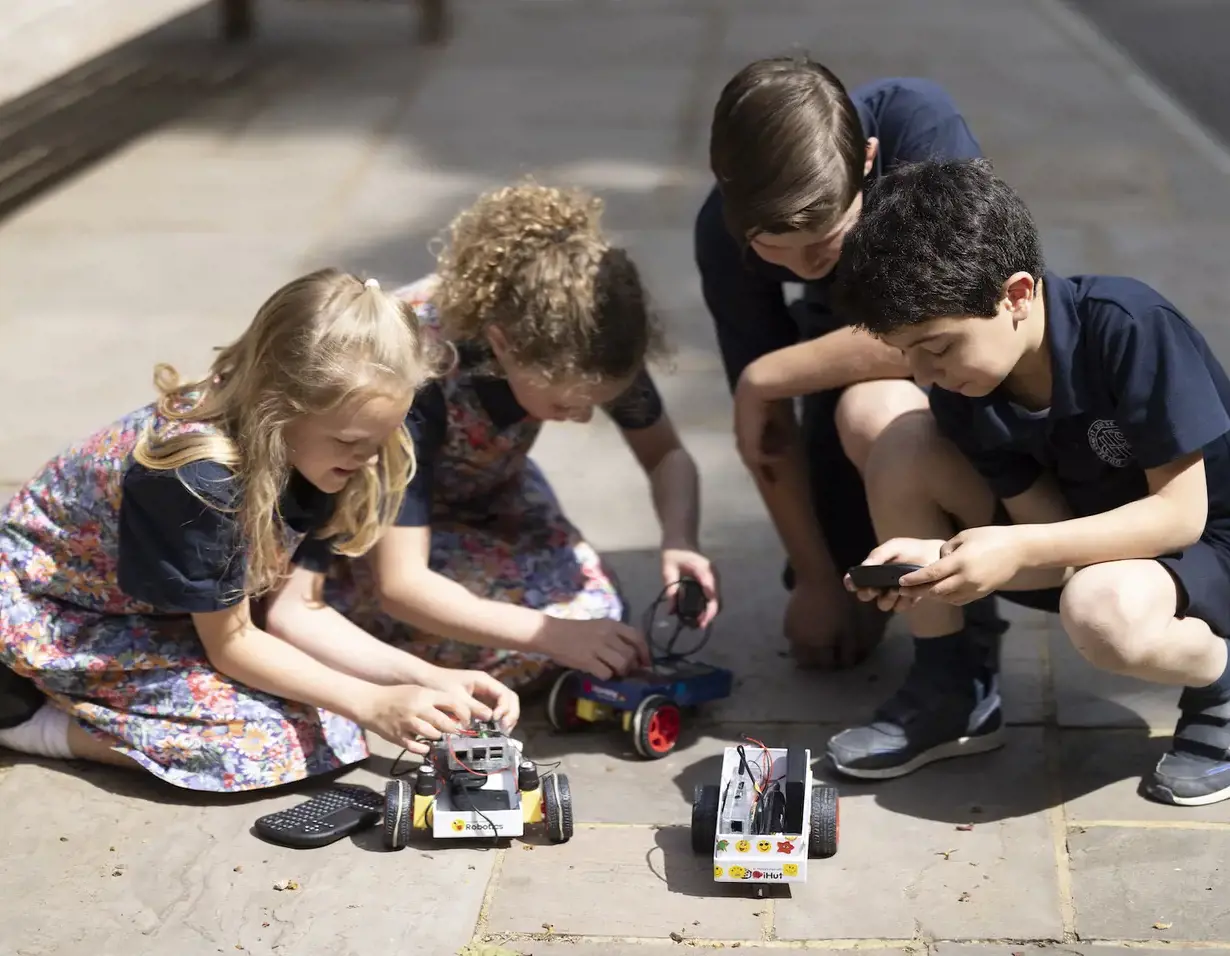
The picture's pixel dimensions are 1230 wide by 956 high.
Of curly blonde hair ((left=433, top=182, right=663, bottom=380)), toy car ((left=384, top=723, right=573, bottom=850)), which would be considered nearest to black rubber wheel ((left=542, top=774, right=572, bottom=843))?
toy car ((left=384, top=723, right=573, bottom=850))

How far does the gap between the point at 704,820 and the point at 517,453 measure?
0.99 meters

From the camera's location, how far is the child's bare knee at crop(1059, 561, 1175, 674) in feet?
8.38

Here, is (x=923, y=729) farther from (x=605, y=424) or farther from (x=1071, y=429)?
(x=605, y=424)

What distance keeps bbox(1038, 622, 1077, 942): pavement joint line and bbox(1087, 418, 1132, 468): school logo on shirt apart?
0.56 metres

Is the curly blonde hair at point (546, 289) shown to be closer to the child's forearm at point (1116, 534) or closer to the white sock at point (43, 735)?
the child's forearm at point (1116, 534)

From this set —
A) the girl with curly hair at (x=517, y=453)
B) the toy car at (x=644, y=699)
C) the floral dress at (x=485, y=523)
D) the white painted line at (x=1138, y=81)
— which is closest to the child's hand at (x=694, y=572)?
the girl with curly hair at (x=517, y=453)

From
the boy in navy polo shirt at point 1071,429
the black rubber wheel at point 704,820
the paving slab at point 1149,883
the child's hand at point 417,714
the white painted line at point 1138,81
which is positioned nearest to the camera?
the paving slab at point 1149,883

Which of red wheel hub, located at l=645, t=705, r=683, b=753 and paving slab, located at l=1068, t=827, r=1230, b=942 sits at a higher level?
paving slab, located at l=1068, t=827, r=1230, b=942

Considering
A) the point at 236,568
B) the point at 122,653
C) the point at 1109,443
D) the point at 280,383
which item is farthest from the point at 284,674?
the point at 1109,443

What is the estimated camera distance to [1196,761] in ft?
9.03

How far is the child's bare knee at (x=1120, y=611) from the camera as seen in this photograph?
255cm

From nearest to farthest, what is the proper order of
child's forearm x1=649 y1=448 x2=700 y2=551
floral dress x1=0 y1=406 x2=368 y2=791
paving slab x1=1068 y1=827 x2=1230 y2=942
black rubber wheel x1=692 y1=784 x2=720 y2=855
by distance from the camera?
paving slab x1=1068 y1=827 x2=1230 y2=942 < black rubber wheel x1=692 y1=784 x2=720 y2=855 < floral dress x1=0 y1=406 x2=368 y2=791 < child's forearm x1=649 y1=448 x2=700 y2=551

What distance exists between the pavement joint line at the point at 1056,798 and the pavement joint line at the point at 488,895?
0.86m

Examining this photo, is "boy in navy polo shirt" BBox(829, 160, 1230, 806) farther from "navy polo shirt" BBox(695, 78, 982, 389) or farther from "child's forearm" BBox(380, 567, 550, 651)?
"child's forearm" BBox(380, 567, 550, 651)
